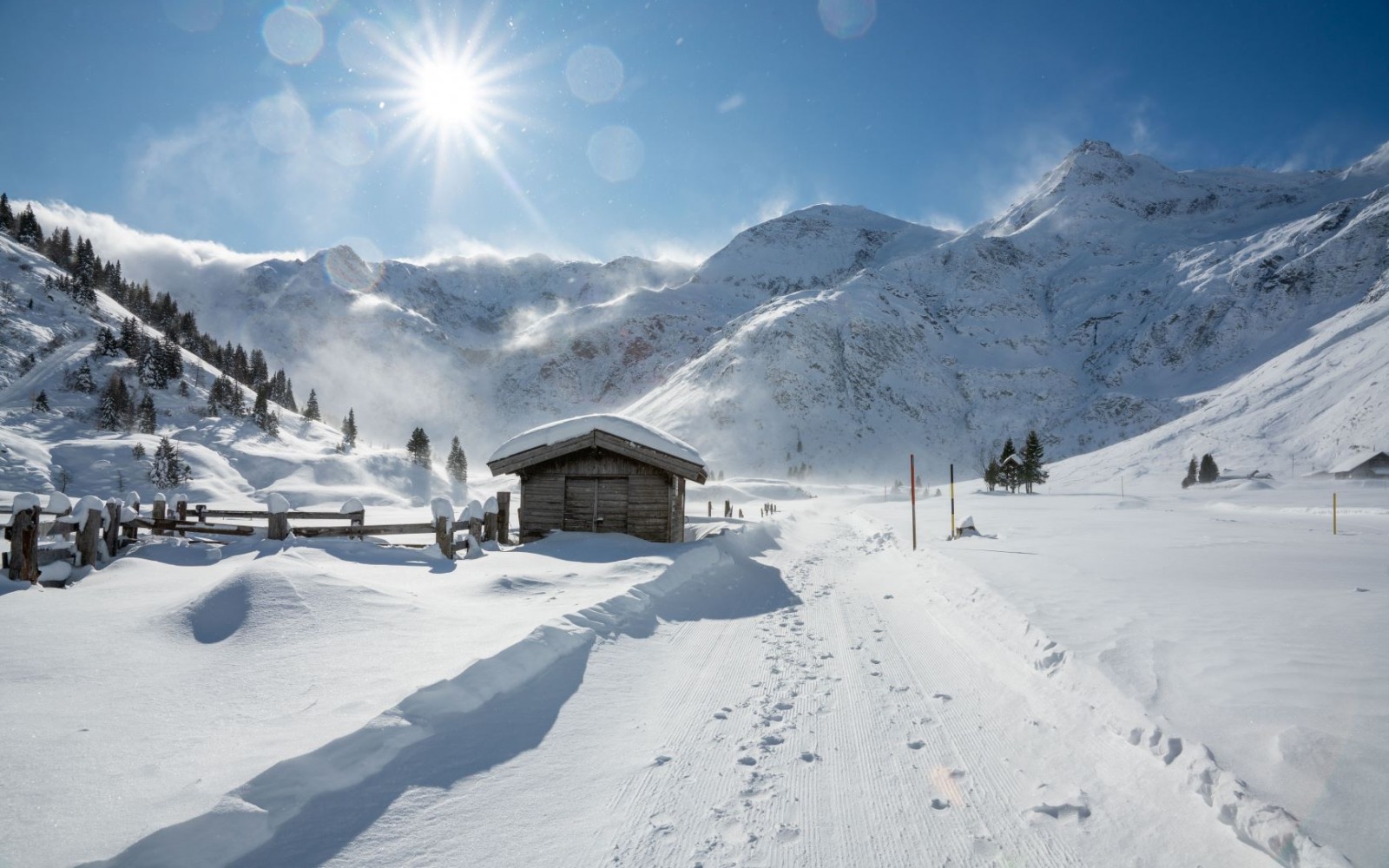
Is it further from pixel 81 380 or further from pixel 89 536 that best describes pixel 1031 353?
pixel 81 380

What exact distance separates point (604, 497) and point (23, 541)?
1001 cm

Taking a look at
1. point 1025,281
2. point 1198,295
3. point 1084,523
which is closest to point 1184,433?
point 1084,523

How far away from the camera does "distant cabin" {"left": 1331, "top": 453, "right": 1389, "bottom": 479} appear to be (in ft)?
165

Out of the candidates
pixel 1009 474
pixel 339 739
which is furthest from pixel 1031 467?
pixel 339 739

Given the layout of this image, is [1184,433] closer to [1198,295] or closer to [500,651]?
[1198,295]

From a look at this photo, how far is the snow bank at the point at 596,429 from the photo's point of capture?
547 inches

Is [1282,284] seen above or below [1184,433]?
above

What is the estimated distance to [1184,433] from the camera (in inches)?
2805

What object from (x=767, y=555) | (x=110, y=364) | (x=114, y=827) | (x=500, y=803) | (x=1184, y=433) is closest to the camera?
(x=114, y=827)

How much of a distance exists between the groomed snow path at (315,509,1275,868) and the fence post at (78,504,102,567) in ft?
32.7

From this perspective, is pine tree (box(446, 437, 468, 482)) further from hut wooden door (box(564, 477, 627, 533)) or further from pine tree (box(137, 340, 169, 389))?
hut wooden door (box(564, 477, 627, 533))

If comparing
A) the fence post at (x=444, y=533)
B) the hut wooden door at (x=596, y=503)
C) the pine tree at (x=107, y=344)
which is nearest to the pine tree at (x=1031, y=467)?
the hut wooden door at (x=596, y=503)

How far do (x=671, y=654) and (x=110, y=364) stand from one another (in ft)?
229

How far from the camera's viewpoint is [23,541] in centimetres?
802
